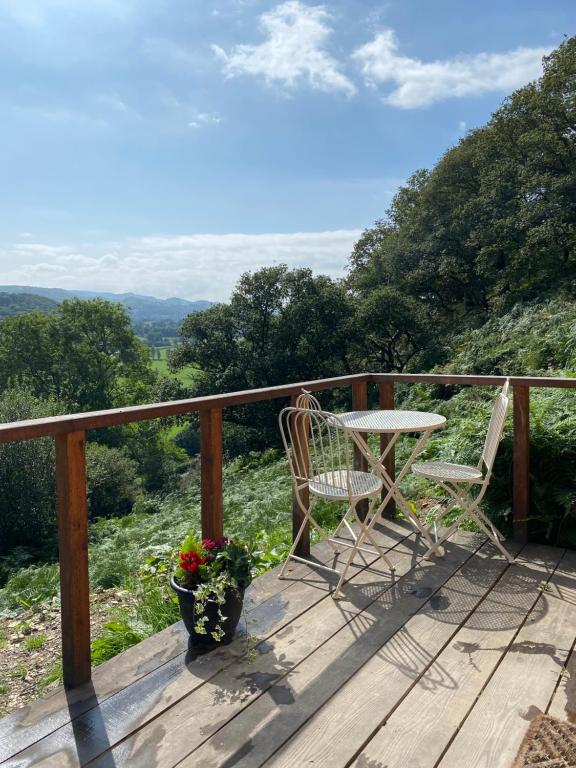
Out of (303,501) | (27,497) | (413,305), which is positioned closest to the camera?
(303,501)

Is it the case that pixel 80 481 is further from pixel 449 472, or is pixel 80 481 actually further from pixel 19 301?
pixel 19 301

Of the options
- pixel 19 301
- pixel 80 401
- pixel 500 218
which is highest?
pixel 500 218

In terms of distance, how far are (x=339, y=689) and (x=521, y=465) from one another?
6.47 ft

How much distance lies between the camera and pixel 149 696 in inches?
72.0

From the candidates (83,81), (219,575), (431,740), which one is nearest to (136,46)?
(83,81)

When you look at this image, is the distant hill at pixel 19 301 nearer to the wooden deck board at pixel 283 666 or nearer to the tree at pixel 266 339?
the tree at pixel 266 339

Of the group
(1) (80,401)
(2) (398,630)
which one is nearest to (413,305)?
(2) (398,630)

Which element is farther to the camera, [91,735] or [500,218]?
[500,218]

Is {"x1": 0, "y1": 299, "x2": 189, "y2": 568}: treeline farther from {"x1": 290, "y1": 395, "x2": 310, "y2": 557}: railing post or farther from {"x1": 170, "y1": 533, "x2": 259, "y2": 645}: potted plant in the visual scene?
{"x1": 170, "y1": 533, "x2": 259, "y2": 645}: potted plant

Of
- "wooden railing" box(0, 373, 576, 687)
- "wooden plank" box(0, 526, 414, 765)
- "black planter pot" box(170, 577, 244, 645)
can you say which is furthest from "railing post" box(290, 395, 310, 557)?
"black planter pot" box(170, 577, 244, 645)

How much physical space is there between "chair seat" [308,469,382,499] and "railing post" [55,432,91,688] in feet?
3.86

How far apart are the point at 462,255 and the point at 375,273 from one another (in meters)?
3.82

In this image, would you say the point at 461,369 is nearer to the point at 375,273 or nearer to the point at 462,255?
the point at 462,255

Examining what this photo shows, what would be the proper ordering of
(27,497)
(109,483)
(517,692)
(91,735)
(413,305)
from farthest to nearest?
(109,483), (413,305), (27,497), (517,692), (91,735)
